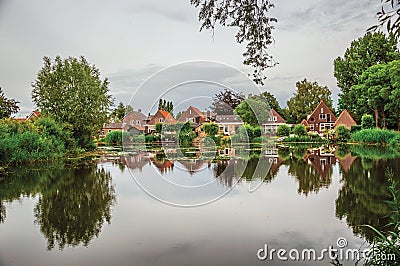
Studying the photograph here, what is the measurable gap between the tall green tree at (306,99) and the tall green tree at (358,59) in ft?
16.2

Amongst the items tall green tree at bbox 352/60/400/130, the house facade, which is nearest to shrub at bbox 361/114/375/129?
tall green tree at bbox 352/60/400/130

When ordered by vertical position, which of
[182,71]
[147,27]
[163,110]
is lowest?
[163,110]

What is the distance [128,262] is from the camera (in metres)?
3.47

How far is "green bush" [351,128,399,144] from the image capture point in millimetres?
20406

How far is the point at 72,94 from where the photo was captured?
15453 mm

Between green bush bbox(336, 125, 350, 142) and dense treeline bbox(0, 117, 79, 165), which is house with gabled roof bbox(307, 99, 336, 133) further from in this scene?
dense treeline bbox(0, 117, 79, 165)

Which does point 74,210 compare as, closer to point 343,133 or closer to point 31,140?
point 31,140

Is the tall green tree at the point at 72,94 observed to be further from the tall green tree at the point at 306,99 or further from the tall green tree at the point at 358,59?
the tall green tree at the point at 306,99

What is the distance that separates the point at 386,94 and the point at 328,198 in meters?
20.8

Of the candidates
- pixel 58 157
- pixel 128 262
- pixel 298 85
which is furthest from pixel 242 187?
pixel 298 85

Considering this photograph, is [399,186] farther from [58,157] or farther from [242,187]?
[58,157]

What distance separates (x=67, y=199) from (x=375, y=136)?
782 inches

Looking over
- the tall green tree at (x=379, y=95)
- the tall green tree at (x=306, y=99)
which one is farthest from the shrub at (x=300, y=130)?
the tall green tree at (x=306, y=99)

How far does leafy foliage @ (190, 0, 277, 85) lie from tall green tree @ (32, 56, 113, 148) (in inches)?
525
